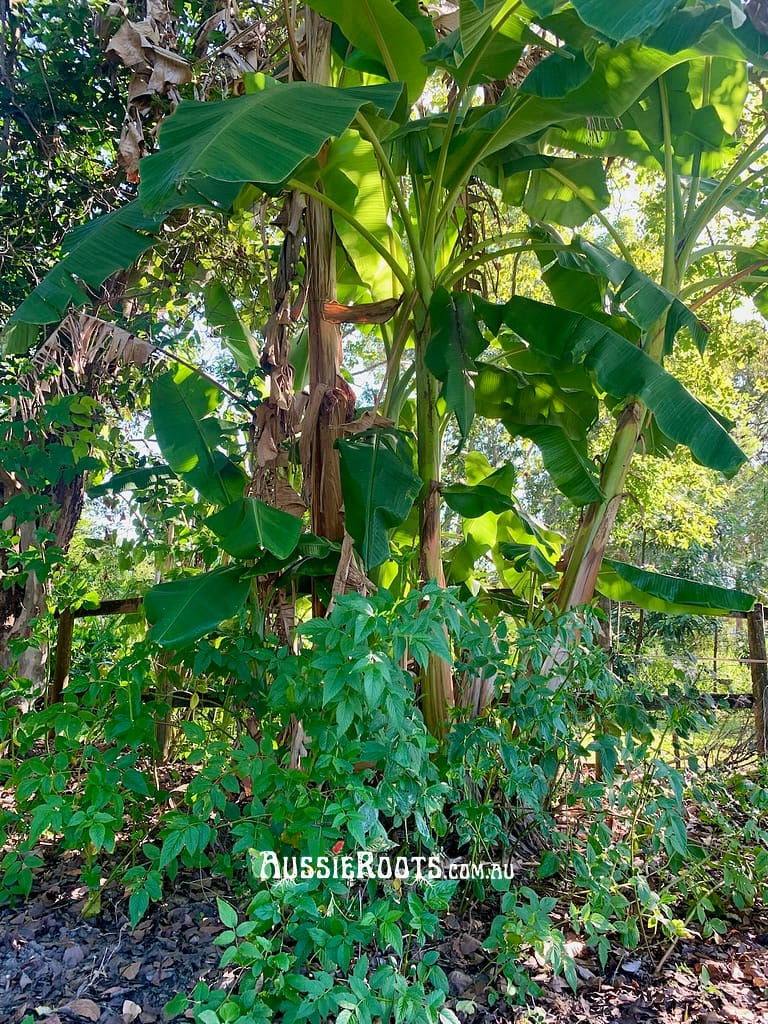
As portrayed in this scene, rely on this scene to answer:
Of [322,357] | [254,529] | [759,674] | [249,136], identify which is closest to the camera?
[249,136]

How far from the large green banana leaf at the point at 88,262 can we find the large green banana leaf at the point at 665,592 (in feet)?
8.33

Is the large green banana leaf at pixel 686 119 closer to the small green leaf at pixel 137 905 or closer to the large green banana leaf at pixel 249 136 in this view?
the large green banana leaf at pixel 249 136

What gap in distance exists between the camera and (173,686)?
2.97 m

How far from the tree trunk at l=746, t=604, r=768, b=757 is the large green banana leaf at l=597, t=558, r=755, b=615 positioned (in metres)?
0.67

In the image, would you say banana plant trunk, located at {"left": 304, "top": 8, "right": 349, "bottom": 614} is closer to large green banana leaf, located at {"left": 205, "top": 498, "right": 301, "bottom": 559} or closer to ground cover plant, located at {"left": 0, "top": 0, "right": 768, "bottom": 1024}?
ground cover plant, located at {"left": 0, "top": 0, "right": 768, "bottom": 1024}

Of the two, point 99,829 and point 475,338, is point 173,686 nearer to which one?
point 99,829

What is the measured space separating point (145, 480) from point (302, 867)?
197 centimetres

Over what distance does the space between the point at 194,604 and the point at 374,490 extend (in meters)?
0.78

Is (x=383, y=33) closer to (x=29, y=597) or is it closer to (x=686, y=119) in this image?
(x=686, y=119)

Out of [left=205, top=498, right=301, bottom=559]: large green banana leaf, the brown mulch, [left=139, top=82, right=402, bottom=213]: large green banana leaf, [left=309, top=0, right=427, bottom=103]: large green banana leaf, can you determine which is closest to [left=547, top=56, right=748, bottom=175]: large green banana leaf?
[left=309, top=0, right=427, bottom=103]: large green banana leaf

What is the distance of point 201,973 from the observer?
84.0 inches

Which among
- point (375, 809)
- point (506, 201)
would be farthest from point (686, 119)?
point (375, 809)

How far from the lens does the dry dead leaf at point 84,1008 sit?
195 cm

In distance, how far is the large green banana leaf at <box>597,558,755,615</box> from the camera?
3.00m
